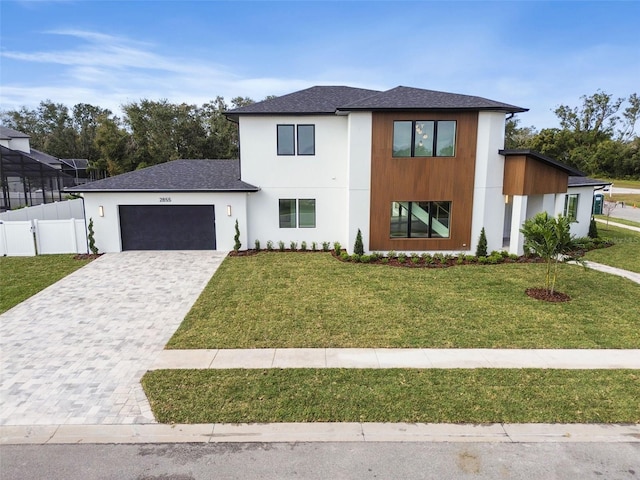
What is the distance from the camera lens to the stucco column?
52.9 feet

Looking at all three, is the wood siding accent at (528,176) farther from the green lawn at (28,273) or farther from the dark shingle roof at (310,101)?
the green lawn at (28,273)

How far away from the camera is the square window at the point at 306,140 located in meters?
17.3

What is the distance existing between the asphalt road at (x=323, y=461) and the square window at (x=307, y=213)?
1303 centimetres

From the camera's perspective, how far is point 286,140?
17.4 meters

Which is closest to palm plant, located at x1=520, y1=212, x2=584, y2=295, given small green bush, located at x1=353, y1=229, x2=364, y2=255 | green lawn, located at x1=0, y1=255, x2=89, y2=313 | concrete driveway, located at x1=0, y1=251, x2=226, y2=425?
small green bush, located at x1=353, y1=229, x2=364, y2=255

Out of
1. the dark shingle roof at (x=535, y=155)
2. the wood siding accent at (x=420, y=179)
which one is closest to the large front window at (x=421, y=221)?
the wood siding accent at (x=420, y=179)

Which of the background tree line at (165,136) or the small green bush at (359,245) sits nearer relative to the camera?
the small green bush at (359,245)

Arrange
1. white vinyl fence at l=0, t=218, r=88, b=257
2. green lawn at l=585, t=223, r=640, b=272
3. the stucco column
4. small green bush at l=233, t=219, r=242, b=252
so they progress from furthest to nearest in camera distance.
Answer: small green bush at l=233, t=219, r=242, b=252 → white vinyl fence at l=0, t=218, r=88, b=257 → the stucco column → green lawn at l=585, t=223, r=640, b=272

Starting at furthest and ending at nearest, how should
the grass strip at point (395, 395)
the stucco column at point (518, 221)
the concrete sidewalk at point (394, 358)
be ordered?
the stucco column at point (518, 221) < the concrete sidewalk at point (394, 358) < the grass strip at point (395, 395)

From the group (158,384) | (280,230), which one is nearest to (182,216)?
(280,230)

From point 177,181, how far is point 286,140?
205 inches

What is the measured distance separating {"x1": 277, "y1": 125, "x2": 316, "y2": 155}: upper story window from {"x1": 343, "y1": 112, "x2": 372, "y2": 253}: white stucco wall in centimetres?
209

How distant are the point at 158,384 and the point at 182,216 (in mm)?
11727

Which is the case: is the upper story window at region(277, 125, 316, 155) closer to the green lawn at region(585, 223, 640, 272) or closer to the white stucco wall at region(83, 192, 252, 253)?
the white stucco wall at region(83, 192, 252, 253)
